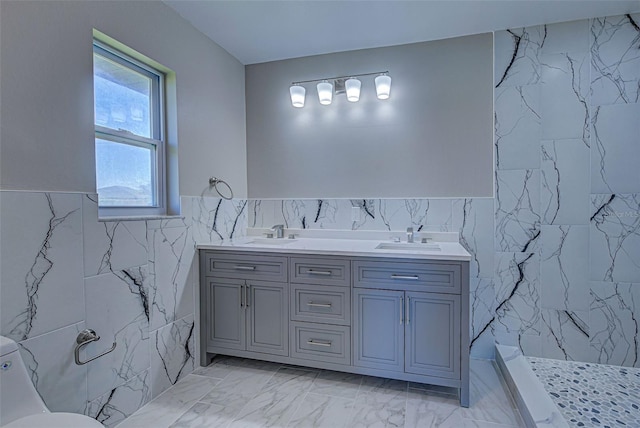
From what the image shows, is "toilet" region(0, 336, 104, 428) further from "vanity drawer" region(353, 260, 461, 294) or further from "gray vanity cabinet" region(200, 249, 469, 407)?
"vanity drawer" region(353, 260, 461, 294)

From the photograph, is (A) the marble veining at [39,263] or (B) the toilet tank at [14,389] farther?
(A) the marble veining at [39,263]

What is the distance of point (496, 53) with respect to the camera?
2.47 metres

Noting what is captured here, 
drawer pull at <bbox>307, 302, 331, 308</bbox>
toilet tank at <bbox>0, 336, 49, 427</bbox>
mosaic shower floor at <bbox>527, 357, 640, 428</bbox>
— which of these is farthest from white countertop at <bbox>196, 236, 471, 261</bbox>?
toilet tank at <bbox>0, 336, 49, 427</bbox>

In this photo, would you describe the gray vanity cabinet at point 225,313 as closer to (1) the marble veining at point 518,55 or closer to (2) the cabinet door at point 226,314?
(2) the cabinet door at point 226,314

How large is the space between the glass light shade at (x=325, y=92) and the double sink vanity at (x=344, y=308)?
1237mm

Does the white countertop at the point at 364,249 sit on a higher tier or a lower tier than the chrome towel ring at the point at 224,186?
lower

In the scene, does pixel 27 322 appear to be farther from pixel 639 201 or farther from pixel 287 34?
pixel 639 201

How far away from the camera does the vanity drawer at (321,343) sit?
84.1 inches

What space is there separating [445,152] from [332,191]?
94 centimetres

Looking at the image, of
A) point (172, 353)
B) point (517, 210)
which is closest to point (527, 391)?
point (517, 210)

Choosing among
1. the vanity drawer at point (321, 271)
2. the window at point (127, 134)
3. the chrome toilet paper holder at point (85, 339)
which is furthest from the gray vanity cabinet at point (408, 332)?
the window at point (127, 134)

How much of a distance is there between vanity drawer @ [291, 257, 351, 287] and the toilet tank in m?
1.36

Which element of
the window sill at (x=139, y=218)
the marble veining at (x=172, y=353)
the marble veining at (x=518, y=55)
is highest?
the marble veining at (x=518, y=55)

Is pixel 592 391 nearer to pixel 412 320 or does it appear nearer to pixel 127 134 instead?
pixel 412 320
